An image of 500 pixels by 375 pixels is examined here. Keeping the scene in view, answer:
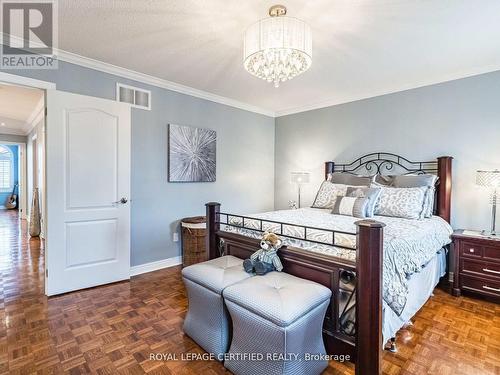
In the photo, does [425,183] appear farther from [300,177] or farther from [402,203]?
[300,177]

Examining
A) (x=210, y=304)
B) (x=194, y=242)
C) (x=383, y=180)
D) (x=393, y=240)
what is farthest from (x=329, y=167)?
(x=210, y=304)

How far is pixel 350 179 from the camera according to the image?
12.0 feet

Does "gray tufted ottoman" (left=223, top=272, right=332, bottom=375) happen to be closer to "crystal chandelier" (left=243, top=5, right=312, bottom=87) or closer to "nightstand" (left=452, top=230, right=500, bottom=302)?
"crystal chandelier" (left=243, top=5, right=312, bottom=87)

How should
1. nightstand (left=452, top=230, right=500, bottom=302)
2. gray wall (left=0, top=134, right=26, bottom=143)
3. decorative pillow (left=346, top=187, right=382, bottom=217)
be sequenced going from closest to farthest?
nightstand (left=452, top=230, right=500, bottom=302) → decorative pillow (left=346, top=187, right=382, bottom=217) → gray wall (left=0, top=134, right=26, bottom=143)

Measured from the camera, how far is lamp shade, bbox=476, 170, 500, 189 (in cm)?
266

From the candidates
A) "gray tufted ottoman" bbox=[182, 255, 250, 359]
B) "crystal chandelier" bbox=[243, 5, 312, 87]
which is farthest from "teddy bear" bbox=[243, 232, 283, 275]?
"crystal chandelier" bbox=[243, 5, 312, 87]

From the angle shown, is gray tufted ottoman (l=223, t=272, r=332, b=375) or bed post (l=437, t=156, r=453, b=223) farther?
bed post (l=437, t=156, r=453, b=223)

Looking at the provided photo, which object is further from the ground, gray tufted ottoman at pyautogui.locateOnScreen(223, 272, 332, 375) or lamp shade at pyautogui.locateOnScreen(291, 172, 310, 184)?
lamp shade at pyautogui.locateOnScreen(291, 172, 310, 184)

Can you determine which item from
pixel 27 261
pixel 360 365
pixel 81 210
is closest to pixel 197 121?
pixel 81 210

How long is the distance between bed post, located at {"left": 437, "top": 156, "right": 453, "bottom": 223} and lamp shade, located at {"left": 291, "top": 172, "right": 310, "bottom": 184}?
70.8 inches

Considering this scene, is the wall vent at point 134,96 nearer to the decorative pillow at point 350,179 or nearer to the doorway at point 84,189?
the doorway at point 84,189

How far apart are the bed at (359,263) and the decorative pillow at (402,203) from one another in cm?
11

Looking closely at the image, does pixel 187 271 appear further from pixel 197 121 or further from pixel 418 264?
pixel 197 121

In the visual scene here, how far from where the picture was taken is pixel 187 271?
6.68ft
